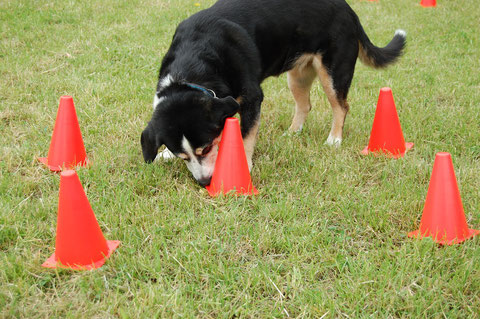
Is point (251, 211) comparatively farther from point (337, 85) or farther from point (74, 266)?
point (337, 85)

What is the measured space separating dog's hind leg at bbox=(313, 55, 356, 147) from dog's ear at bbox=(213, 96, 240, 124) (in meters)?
1.40

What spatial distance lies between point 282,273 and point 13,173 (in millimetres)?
2401

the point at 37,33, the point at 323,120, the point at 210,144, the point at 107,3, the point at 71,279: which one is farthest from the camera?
the point at 107,3

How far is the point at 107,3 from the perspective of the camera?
871 cm

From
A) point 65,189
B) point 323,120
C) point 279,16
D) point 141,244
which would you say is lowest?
point 323,120

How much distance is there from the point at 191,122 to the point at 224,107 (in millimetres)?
269

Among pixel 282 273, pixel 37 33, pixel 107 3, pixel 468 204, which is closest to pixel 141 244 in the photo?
pixel 282 273

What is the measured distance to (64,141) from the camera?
390 centimetres

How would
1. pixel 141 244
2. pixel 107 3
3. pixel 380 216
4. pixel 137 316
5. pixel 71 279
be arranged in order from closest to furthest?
pixel 137 316 → pixel 71 279 → pixel 141 244 → pixel 380 216 → pixel 107 3

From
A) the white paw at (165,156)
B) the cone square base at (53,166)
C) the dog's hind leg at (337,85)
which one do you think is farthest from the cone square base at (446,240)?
the cone square base at (53,166)

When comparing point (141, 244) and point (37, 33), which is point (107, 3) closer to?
point (37, 33)

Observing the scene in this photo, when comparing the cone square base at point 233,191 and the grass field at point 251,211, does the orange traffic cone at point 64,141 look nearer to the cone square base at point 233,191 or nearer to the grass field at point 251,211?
the grass field at point 251,211

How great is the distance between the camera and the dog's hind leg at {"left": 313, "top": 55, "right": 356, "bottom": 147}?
4562mm

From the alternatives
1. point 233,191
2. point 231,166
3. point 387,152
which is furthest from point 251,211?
point 387,152
